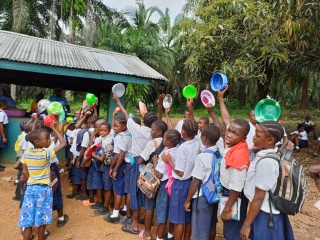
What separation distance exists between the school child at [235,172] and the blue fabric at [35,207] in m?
1.87

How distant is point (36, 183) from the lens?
2873 millimetres

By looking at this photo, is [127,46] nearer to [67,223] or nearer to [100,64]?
[100,64]

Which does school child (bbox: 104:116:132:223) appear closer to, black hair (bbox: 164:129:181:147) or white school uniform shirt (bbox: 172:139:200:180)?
black hair (bbox: 164:129:181:147)

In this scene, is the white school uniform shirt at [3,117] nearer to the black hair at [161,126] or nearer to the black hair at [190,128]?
the black hair at [161,126]

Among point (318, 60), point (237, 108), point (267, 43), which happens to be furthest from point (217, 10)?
point (237, 108)

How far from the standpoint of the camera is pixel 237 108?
75.0ft

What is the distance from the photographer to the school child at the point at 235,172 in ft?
7.11

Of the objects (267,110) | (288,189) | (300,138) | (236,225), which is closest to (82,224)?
(236,225)

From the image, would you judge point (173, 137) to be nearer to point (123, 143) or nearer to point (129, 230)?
point (123, 143)

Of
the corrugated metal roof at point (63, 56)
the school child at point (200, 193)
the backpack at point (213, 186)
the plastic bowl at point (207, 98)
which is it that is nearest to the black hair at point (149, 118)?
the plastic bowl at point (207, 98)

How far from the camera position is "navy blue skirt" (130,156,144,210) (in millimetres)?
3385

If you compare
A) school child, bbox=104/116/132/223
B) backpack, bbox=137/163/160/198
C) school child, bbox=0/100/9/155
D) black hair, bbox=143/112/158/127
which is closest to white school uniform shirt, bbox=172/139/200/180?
backpack, bbox=137/163/160/198

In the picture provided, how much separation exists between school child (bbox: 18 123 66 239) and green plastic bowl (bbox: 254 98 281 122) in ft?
7.89

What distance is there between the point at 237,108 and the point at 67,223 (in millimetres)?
20902
